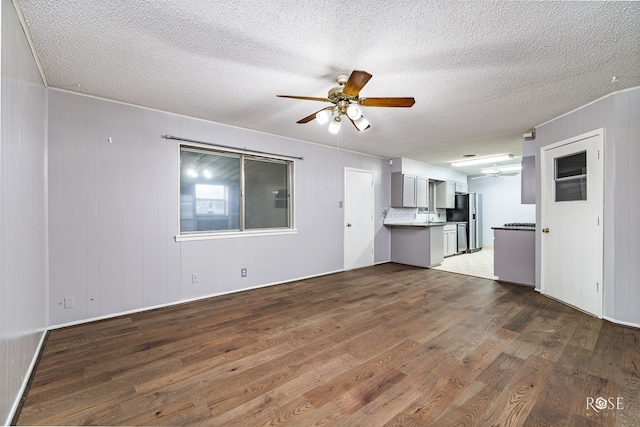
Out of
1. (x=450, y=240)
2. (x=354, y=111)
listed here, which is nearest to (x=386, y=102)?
(x=354, y=111)

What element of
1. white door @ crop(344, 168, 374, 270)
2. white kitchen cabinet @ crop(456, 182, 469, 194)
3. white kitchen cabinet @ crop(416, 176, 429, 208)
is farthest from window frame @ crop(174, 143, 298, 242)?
white kitchen cabinet @ crop(456, 182, 469, 194)

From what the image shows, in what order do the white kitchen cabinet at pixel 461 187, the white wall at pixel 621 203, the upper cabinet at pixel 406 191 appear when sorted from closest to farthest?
the white wall at pixel 621 203, the upper cabinet at pixel 406 191, the white kitchen cabinet at pixel 461 187

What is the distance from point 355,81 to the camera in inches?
79.2

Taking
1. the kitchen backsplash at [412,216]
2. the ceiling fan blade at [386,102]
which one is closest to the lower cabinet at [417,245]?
the kitchen backsplash at [412,216]

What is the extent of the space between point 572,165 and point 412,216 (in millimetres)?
3721

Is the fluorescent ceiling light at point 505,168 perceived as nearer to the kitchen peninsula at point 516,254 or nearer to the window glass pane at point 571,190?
the kitchen peninsula at point 516,254

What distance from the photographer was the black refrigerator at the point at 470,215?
25.8ft

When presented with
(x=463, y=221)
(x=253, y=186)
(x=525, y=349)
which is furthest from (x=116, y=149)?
(x=463, y=221)

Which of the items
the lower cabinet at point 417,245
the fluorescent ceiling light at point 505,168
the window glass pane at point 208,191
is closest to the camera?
the window glass pane at point 208,191

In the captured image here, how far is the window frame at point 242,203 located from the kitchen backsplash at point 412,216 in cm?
271

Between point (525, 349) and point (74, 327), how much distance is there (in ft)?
14.2

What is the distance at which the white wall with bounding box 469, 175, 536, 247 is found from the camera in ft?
27.3

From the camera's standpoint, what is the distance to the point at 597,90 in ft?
9.08

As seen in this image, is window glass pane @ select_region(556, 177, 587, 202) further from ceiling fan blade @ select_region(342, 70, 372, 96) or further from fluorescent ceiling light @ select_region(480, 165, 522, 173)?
fluorescent ceiling light @ select_region(480, 165, 522, 173)
